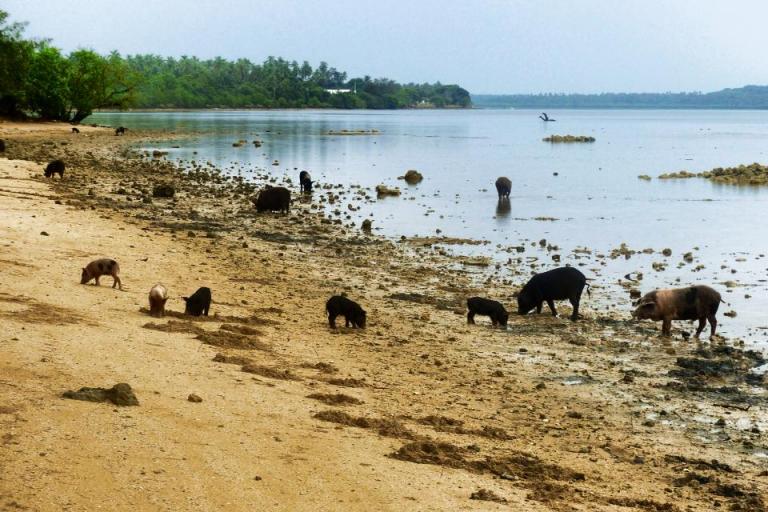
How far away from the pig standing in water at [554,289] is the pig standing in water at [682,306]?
120 centimetres

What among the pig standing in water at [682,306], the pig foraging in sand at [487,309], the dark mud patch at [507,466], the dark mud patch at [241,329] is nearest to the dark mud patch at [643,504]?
the dark mud patch at [507,466]

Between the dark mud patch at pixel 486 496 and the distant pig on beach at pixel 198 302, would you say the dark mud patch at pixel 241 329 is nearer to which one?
the distant pig on beach at pixel 198 302

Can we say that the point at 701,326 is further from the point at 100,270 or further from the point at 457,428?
the point at 100,270

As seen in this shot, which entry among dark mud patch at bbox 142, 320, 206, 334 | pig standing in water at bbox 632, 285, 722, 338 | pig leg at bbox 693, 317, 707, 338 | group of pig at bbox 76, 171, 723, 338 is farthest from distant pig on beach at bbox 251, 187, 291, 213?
dark mud patch at bbox 142, 320, 206, 334

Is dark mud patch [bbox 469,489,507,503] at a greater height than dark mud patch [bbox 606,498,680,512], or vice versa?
dark mud patch [bbox 469,489,507,503]

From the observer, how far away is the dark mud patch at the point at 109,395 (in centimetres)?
827

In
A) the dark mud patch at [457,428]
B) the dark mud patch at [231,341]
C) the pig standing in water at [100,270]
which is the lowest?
the dark mud patch at [457,428]

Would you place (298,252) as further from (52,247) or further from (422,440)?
(422,440)

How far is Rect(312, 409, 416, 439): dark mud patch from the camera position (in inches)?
352

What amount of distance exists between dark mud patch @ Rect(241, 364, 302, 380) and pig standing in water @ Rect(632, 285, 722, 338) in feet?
23.5

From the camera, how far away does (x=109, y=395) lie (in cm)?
837

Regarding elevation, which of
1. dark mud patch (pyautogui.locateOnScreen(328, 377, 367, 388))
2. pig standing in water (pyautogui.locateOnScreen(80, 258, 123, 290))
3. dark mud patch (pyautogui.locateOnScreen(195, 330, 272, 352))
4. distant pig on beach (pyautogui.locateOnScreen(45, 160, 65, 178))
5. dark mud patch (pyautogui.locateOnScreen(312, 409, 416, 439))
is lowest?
dark mud patch (pyautogui.locateOnScreen(328, 377, 367, 388))

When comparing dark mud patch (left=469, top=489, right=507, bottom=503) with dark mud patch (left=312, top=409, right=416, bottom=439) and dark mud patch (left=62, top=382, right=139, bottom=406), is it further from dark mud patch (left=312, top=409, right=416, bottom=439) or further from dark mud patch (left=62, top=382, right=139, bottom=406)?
dark mud patch (left=62, top=382, right=139, bottom=406)

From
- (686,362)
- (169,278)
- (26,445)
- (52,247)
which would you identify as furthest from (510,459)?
(52,247)
